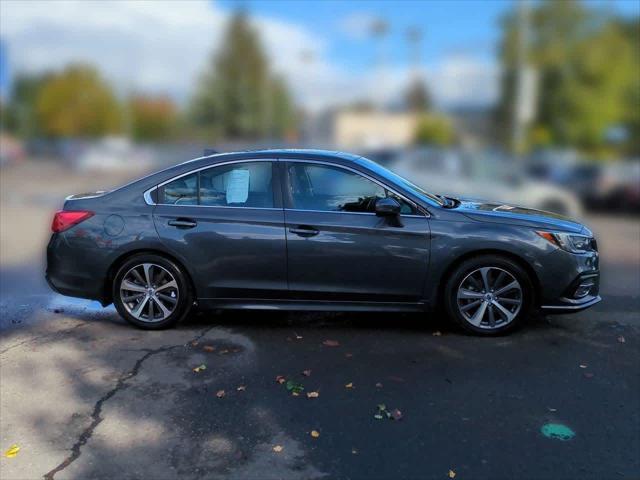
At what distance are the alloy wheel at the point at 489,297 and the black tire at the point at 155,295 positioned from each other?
236 centimetres

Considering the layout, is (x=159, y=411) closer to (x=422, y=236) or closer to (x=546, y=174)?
(x=422, y=236)

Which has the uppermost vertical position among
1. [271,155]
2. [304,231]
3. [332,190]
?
[271,155]

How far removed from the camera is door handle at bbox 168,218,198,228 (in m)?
5.48

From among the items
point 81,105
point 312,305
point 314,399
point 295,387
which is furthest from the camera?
point 81,105

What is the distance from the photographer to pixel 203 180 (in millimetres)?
5617

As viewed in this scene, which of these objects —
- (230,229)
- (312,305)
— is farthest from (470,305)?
(230,229)

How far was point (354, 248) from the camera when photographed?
534 centimetres

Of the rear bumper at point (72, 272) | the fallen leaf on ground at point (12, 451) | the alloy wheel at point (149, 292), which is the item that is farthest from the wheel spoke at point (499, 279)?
the fallen leaf on ground at point (12, 451)

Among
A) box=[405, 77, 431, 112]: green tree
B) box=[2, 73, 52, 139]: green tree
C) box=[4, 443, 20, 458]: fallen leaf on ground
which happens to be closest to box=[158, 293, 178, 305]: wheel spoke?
box=[4, 443, 20, 458]: fallen leaf on ground

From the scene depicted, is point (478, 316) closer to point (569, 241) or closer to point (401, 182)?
point (569, 241)

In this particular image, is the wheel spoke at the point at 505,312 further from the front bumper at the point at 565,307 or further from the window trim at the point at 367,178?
the window trim at the point at 367,178

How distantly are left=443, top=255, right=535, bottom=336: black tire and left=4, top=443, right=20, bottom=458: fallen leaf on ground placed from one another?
335 centimetres

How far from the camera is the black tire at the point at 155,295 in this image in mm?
5531

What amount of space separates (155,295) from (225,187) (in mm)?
1116
